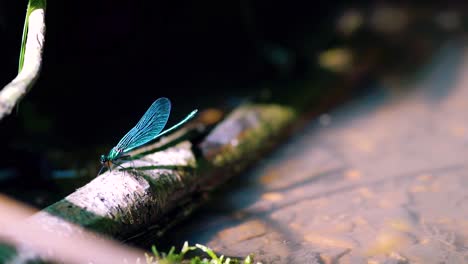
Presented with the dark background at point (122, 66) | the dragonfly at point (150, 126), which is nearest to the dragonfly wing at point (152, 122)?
the dragonfly at point (150, 126)

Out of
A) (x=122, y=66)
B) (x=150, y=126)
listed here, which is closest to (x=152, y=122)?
(x=150, y=126)

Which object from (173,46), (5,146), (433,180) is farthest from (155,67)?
(433,180)

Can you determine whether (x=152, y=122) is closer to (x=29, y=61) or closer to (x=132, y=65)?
(x=29, y=61)

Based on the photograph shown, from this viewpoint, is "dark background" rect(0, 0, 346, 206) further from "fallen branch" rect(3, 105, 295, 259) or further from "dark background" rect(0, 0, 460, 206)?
"fallen branch" rect(3, 105, 295, 259)

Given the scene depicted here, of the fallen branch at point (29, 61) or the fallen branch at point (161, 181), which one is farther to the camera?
the fallen branch at point (161, 181)

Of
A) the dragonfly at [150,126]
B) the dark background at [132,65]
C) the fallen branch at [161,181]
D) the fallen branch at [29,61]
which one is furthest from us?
the dark background at [132,65]

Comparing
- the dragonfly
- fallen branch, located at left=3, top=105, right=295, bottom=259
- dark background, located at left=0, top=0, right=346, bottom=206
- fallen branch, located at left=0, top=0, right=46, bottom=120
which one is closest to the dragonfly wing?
the dragonfly

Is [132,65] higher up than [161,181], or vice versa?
[132,65]

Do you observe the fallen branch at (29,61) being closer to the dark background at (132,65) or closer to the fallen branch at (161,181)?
the fallen branch at (161,181)
